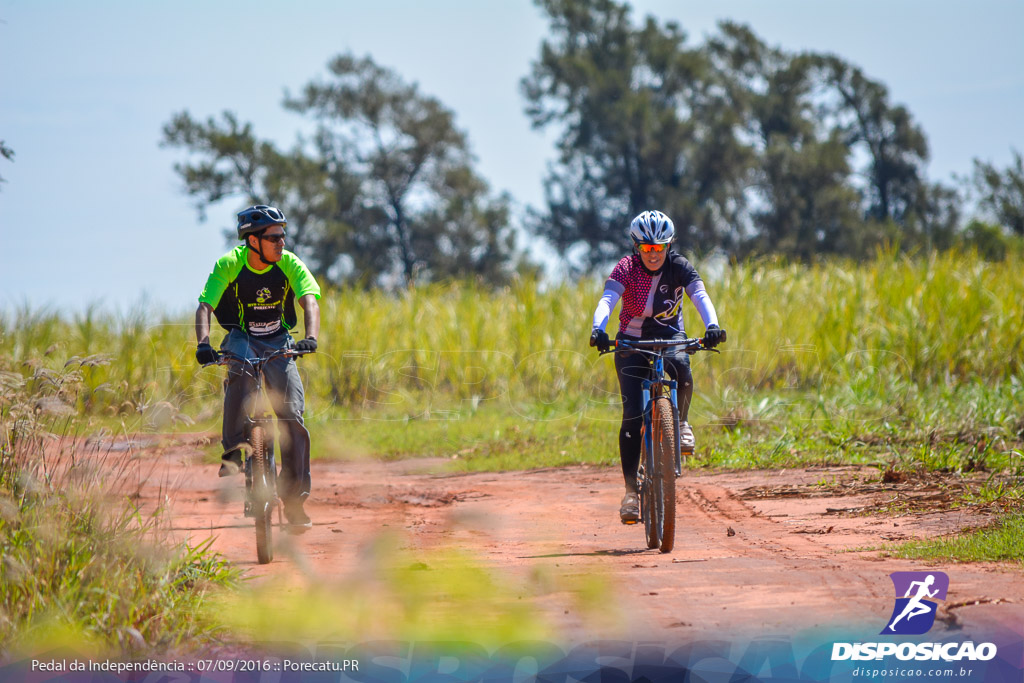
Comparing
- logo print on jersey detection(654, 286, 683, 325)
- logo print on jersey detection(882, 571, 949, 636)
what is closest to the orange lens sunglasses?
logo print on jersey detection(654, 286, 683, 325)

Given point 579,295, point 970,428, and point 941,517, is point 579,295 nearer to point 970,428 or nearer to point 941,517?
point 970,428

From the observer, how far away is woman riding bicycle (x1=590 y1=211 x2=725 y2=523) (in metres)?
6.58

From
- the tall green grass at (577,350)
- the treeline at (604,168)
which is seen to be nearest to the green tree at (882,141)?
the treeline at (604,168)

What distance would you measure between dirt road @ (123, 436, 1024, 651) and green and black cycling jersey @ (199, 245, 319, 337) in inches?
38.6

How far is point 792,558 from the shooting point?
6.02 m

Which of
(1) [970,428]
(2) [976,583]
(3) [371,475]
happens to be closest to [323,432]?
(3) [371,475]

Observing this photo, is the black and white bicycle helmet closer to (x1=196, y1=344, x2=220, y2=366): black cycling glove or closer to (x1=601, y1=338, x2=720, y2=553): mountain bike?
(x1=601, y1=338, x2=720, y2=553): mountain bike

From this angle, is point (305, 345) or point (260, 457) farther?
point (260, 457)

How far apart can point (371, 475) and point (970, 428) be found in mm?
5915

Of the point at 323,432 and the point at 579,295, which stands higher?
the point at 579,295

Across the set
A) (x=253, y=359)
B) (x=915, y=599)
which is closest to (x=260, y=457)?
(x=253, y=359)

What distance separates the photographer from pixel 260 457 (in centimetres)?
654

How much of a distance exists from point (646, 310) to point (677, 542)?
1.50 meters

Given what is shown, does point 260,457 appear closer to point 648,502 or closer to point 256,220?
point 256,220
